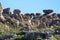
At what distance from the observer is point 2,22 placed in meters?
104

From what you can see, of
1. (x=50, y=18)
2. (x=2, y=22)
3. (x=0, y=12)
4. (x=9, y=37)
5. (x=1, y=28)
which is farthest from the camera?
(x=50, y=18)

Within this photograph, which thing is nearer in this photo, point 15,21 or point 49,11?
point 15,21

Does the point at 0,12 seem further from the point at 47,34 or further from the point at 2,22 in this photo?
the point at 47,34

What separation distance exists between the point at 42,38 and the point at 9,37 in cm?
831

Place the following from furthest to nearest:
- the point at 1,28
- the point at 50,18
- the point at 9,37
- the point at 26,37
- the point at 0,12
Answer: the point at 50,18, the point at 0,12, the point at 1,28, the point at 9,37, the point at 26,37

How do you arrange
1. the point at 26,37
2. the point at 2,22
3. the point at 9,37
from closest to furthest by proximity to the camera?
the point at 26,37 → the point at 9,37 → the point at 2,22

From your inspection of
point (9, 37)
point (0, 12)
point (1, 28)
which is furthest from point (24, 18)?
point (9, 37)

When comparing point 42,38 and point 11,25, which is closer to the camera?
point 42,38

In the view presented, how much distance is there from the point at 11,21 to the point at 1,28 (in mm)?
8632

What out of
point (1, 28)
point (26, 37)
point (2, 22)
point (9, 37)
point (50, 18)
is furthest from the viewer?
point (50, 18)

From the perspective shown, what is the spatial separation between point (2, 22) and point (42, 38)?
35.1 metres

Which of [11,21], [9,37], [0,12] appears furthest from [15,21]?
[9,37]

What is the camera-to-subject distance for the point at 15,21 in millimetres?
107062

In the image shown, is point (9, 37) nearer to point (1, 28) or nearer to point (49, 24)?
point (1, 28)
